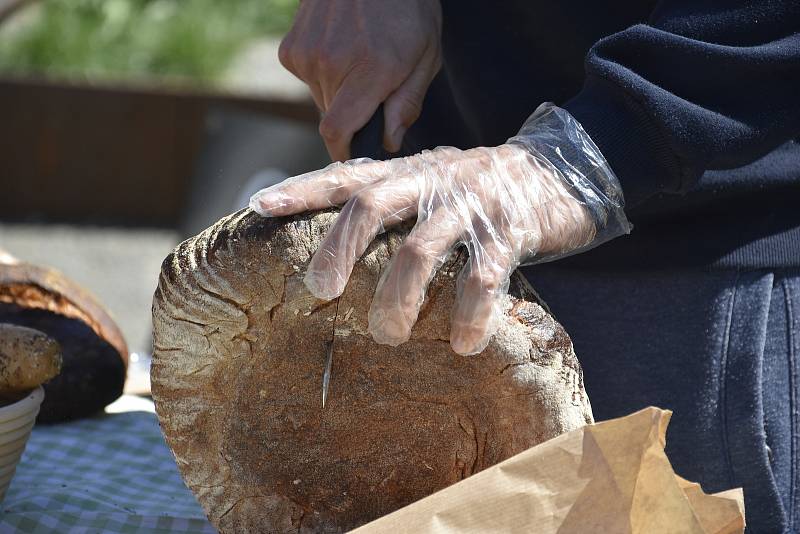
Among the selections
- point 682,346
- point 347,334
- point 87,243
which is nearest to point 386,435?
point 347,334

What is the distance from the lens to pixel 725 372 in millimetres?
1540

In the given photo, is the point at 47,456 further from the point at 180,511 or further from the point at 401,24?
the point at 401,24

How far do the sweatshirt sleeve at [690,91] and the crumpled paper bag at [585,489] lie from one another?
14.4 inches

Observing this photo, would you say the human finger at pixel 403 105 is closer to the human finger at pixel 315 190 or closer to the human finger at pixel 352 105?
the human finger at pixel 352 105

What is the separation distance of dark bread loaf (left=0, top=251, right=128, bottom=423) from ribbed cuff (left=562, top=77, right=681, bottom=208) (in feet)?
3.88

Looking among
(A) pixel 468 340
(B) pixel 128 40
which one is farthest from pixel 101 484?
(B) pixel 128 40

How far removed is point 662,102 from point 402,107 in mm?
470

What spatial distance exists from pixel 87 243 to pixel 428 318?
18.7 feet

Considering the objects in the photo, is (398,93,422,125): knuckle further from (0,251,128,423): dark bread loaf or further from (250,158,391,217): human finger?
(0,251,128,423): dark bread loaf

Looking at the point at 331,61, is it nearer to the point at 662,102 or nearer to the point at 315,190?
the point at 315,190

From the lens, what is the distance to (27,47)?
8.10 metres

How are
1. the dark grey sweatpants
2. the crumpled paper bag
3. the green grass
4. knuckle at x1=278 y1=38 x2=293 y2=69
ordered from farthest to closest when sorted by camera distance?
the green grass → knuckle at x1=278 y1=38 x2=293 y2=69 → the dark grey sweatpants → the crumpled paper bag

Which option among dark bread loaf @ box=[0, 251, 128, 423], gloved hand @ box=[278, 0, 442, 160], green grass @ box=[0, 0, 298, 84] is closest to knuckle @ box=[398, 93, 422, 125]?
gloved hand @ box=[278, 0, 442, 160]

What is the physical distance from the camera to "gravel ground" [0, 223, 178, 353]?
19.4 feet
